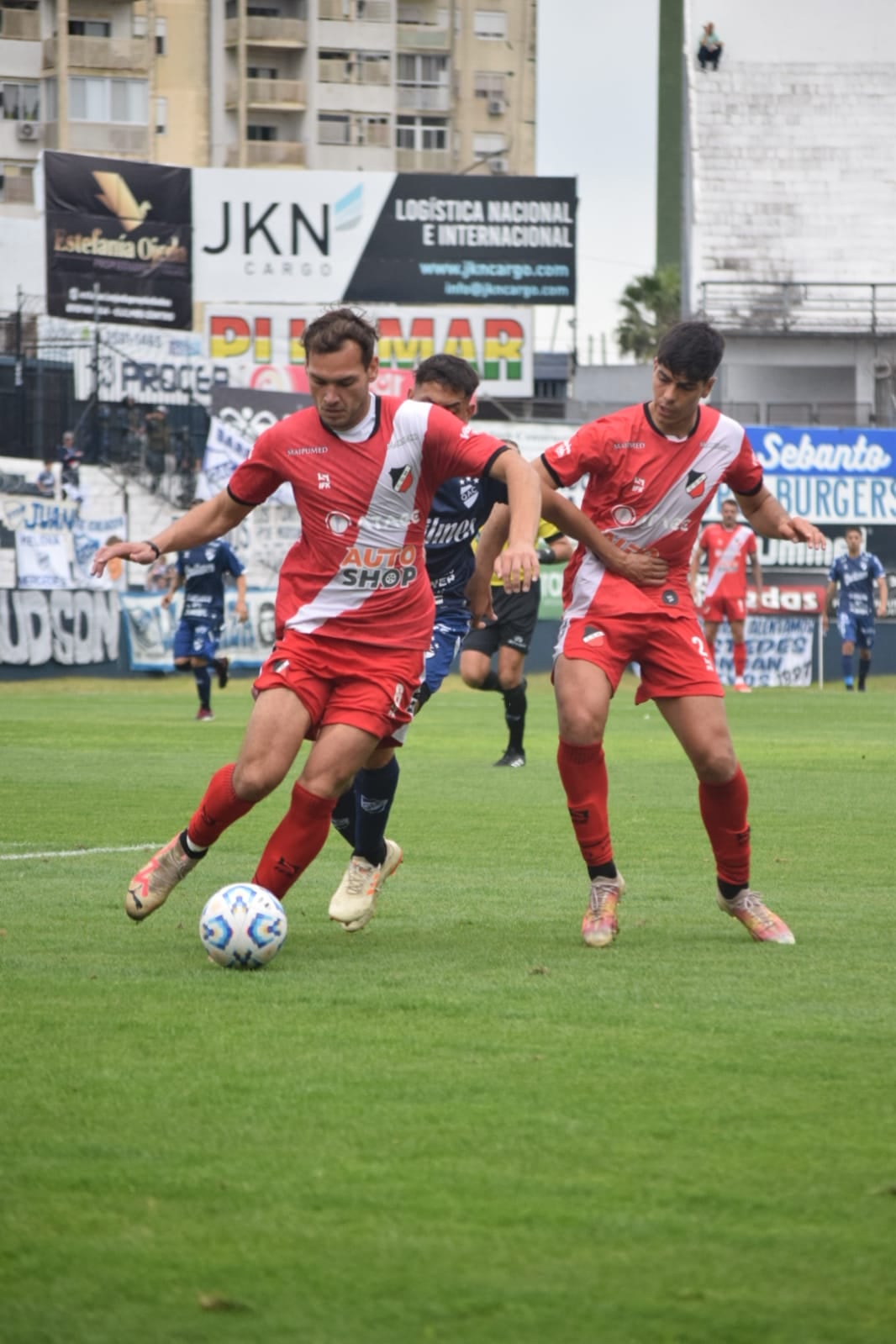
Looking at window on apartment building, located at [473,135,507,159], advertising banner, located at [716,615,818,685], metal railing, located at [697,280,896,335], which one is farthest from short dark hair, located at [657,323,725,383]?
window on apartment building, located at [473,135,507,159]

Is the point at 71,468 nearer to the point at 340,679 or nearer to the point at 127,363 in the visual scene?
the point at 127,363

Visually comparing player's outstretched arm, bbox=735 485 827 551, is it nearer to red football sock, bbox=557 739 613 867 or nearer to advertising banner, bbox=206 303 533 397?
red football sock, bbox=557 739 613 867

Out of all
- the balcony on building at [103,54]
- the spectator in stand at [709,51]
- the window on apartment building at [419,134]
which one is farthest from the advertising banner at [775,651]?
the window on apartment building at [419,134]

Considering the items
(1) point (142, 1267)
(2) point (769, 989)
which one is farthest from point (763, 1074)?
(1) point (142, 1267)

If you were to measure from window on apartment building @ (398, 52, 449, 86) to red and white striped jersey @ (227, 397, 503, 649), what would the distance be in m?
72.1

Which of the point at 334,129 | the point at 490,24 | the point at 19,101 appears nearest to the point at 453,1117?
the point at 19,101

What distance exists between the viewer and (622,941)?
6.83 meters

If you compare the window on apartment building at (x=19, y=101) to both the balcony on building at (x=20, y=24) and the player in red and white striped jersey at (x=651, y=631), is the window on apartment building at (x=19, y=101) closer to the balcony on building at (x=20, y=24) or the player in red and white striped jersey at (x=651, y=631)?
the balcony on building at (x=20, y=24)

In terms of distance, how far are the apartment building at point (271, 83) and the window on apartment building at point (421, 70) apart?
1.8 inches

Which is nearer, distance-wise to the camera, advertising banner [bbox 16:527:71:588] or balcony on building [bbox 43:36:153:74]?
advertising banner [bbox 16:527:71:588]

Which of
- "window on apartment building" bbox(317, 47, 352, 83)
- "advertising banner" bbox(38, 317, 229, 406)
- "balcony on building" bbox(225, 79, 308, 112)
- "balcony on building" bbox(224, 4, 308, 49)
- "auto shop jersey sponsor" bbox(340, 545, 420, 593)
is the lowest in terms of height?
"auto shop jersey sponsor" bbox(340, 545, 420, 593)

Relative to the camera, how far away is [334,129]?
74375 mm

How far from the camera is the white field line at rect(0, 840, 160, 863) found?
9.20 m

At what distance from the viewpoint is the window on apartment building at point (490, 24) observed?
77.3m
